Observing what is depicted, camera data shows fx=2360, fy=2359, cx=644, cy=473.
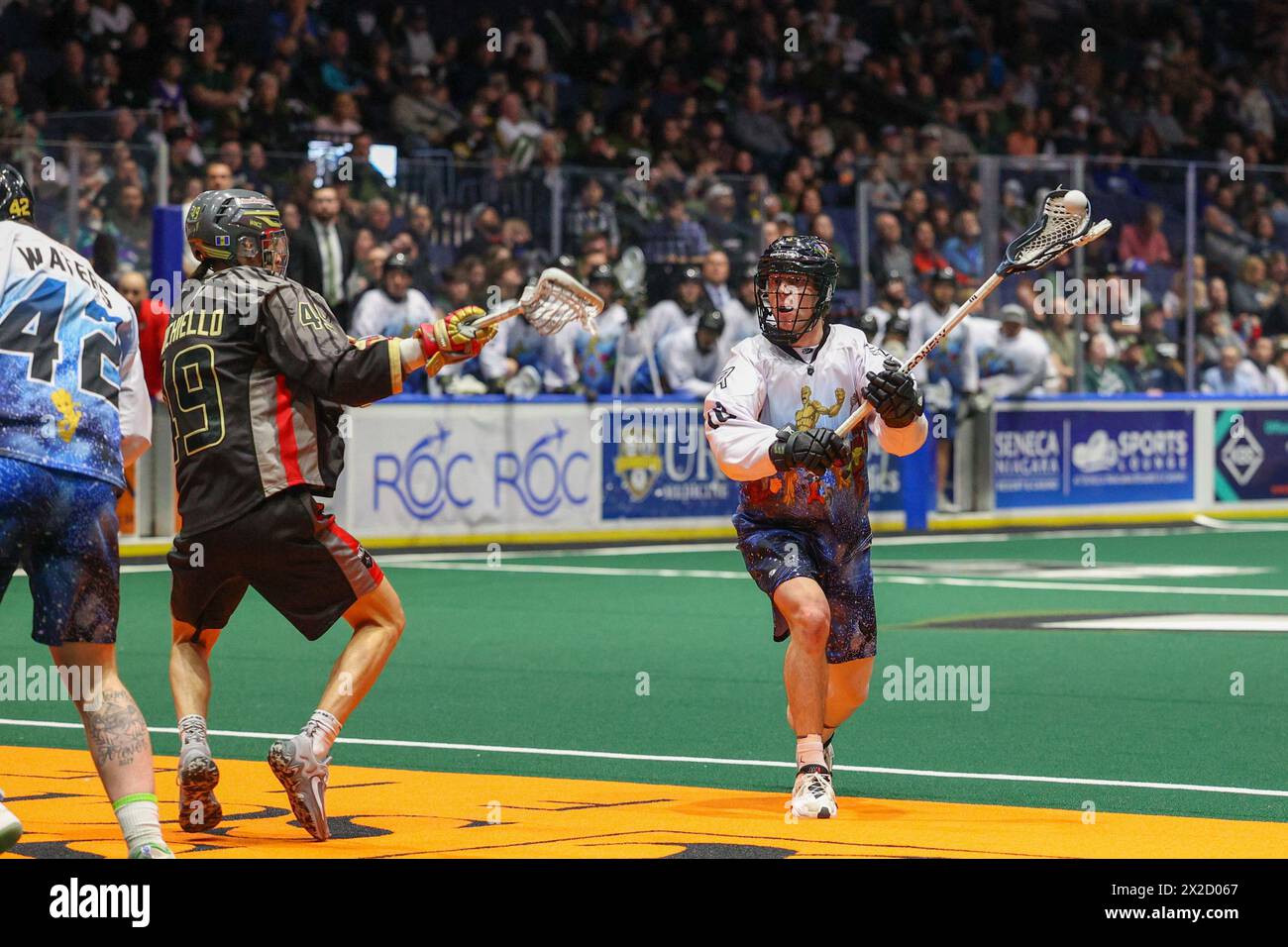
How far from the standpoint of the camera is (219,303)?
698 centimetres

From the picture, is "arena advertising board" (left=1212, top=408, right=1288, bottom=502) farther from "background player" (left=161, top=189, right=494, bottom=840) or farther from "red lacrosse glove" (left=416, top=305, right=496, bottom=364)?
"red lacrosse glove" (left=416, top=305, right=496, bottom=364)

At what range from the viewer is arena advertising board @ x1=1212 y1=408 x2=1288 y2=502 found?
2312cm

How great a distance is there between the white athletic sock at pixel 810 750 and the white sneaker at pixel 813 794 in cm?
2

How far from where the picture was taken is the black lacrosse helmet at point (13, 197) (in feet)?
20.1

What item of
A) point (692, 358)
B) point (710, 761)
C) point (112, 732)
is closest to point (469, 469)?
point (692, 358)

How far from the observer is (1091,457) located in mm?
22281

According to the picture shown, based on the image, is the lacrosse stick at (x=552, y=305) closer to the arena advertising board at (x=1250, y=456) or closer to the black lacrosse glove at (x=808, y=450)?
the black lacrosse glove at (x=808, y=450)

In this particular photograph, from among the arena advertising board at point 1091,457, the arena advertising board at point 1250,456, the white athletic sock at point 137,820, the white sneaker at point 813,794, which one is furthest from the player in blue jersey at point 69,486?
the arena advertising board at point 1250,456

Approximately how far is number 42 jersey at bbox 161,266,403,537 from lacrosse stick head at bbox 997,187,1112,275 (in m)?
2.35

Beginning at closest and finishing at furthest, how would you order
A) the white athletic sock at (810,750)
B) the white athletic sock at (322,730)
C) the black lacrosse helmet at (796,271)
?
the white athletic sock at (322,730) → the white athletic sock at (810,750) → the black lacrosse helmet at (796,271)

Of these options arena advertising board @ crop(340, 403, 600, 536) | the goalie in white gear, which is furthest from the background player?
the goalie in white gear
